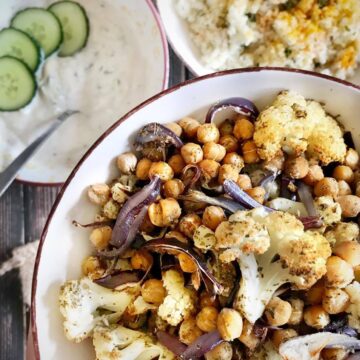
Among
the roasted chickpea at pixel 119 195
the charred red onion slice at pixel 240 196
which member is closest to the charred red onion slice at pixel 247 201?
the charred red onion slice at pixel 240 196

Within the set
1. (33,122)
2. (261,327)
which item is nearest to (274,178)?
(261,327)

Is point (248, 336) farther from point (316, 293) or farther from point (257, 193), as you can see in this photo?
point (257, 193)

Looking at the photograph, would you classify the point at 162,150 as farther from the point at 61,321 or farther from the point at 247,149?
the point at 61,321

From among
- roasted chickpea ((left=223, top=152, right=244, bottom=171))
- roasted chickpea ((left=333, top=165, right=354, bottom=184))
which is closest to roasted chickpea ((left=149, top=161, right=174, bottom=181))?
roasted chickpea ((left=223, top=152, right=244, bottom=171))

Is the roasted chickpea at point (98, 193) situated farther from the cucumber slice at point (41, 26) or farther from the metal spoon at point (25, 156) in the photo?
the cucumber slice at point (41, 26)

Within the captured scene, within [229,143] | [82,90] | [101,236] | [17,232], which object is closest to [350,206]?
[229,143]
